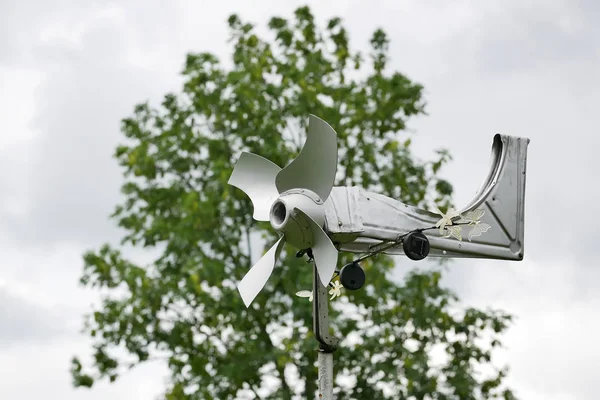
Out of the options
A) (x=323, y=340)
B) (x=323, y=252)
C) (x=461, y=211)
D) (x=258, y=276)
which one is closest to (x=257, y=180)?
(x=258, y=276)

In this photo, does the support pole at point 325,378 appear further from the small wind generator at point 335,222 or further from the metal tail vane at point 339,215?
the metal tail vane at point 339,215

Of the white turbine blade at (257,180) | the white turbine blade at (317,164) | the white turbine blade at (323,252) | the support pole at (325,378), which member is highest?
the white turbine blade at (257,180)

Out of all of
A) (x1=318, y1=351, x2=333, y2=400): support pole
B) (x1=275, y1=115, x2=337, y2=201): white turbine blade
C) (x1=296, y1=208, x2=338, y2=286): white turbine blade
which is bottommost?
(x1=318, y1=351, x2=333, y2=400): support pole

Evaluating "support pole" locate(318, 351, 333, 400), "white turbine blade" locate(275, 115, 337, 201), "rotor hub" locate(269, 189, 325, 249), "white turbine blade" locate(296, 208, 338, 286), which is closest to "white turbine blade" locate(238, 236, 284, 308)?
"rotor hub" locate(269, 189, 325, 249)

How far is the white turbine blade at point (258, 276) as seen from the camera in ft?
28.0

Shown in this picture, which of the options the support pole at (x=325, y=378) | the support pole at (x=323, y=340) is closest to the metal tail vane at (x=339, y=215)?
the support pole at (x=323, y=340)

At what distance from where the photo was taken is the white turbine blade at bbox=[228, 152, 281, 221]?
9047mm

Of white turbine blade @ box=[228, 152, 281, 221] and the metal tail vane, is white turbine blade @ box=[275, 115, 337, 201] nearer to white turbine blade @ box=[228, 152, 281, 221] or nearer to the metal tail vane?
the metal tail vane

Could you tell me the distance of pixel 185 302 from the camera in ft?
50.2

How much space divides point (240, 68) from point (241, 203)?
2396mm

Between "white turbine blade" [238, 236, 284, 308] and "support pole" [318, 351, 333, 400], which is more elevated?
"white turbine blade" [238, 236, 284, 308]

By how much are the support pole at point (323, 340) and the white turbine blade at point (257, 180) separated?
87cm

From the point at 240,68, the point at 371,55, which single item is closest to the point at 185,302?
the point at 240,68

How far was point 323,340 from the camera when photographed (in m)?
8.54
